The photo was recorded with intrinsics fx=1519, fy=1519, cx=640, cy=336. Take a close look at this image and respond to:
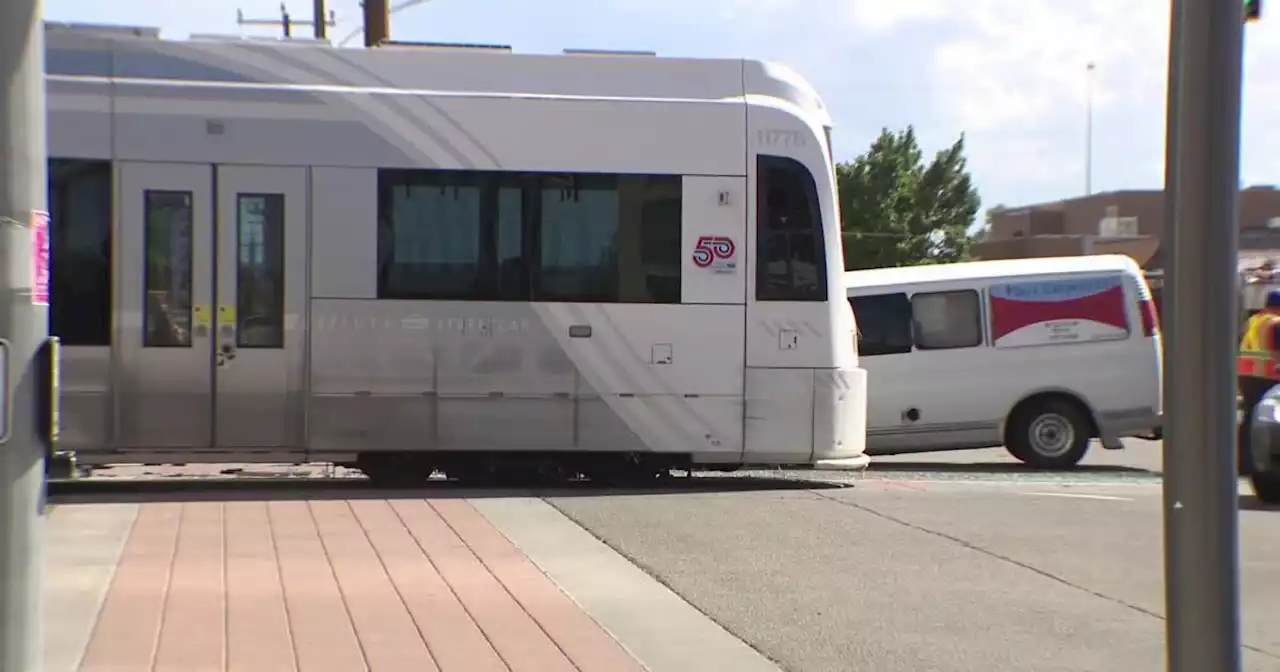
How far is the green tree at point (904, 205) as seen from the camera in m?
45.8

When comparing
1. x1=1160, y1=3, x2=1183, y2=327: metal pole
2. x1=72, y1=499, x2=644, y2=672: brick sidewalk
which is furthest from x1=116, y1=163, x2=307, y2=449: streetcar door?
x1=1160, y1=3, x2=1183, y2=327: metal pole

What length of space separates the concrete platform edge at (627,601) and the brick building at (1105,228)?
39076mm

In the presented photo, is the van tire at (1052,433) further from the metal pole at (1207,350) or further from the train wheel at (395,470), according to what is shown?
the metal pole at (1207,350)

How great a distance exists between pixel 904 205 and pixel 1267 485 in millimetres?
33903

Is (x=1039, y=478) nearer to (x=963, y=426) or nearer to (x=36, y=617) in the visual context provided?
(x=963, y=426)

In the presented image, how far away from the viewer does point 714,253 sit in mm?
12664

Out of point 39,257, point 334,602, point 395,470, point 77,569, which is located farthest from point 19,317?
point 395,470

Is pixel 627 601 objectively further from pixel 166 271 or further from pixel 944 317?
pixel 944 317

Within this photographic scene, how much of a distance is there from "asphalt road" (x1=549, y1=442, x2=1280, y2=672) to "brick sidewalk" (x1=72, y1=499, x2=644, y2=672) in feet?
3.03

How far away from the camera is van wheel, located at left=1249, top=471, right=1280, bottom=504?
12.9 meters

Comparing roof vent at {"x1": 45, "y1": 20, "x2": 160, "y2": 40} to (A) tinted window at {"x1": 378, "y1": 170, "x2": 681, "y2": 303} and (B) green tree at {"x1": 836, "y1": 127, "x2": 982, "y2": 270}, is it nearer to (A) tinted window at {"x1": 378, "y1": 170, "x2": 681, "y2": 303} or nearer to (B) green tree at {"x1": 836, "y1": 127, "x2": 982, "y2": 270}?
(A) tinted window at {"x1": 378, "y1": 170, "x2": 681, "y2": 303}

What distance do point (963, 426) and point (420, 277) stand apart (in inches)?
305

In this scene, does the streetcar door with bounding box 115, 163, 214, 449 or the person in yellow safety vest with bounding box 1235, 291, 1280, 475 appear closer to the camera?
the streetcar door with bounding box 115, 163, 214, 449

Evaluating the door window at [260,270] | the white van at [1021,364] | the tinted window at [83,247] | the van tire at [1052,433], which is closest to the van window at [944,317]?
the white van at [1021,364]
